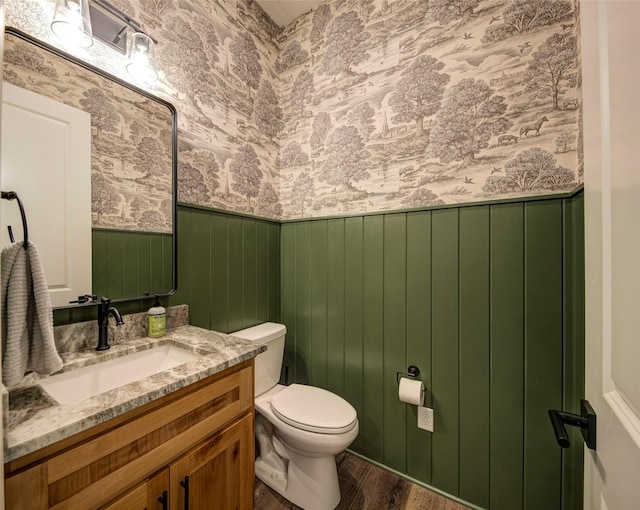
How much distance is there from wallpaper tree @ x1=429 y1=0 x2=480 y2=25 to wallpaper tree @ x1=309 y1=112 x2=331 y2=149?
2.53ft

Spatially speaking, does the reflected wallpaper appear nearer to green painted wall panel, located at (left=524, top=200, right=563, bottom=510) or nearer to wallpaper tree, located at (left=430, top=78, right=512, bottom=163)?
wallpaper tree, located at (left=430, top=78, right=512, bottom=163)

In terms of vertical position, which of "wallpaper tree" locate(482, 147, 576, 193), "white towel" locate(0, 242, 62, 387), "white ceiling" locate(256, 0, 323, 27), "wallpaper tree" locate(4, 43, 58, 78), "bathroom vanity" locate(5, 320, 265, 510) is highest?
"white ceiling" locate(256, 0, 323, 27)

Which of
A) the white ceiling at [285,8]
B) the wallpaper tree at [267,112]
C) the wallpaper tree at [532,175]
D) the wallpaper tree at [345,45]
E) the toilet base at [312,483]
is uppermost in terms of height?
the white ceiling at [285,8]

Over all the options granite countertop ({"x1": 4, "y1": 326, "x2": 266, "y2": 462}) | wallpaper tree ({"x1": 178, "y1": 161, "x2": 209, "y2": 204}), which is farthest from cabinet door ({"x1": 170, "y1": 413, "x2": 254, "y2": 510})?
wallpaper tree ({"x1": 178, "y1": 161, "x2": 209, "y2": 204})

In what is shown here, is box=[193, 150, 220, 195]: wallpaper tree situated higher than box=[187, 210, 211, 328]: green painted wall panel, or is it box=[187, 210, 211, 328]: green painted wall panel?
box=[193, 150, 220, 195]: wallpaper tree

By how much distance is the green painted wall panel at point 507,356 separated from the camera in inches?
48.9

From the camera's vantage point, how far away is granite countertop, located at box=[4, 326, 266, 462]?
574mm

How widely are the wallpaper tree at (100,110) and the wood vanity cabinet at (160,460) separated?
1.13 m

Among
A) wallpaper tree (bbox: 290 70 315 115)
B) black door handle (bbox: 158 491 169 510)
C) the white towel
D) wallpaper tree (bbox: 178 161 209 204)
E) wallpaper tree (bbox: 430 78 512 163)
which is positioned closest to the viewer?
the white towel

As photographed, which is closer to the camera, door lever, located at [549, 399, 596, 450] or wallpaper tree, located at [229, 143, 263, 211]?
door lever, located at [549, 399, 596, 450]

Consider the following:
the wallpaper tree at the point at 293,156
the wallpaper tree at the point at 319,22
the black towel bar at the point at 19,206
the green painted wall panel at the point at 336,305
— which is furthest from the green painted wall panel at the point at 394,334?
the black towel bar at the point at 19,206

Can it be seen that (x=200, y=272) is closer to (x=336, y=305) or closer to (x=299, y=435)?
(x=336, y=305)

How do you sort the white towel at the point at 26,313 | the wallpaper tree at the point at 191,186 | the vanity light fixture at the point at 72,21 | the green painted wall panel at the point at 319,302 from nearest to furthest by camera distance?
the white towel at the point at 26,313
the vanity light fixture at the point at 72,21
the wallpaper tree at the point at 191,186
the green painted wall panel at the point at 319,302

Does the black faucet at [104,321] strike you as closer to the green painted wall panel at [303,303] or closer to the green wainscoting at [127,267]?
the green wainscoting at [127,267]
